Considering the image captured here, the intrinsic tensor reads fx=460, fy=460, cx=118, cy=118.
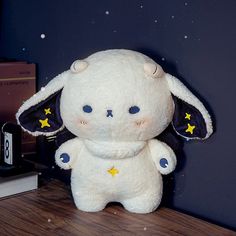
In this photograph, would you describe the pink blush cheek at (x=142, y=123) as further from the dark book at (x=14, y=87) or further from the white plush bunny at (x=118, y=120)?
the dark book at (x=14, y=87)

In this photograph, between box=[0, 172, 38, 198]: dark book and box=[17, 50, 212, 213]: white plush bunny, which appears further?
box=[0, 172, 38, 198]: dark book

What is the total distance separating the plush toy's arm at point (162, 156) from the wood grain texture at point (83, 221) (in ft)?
0.39

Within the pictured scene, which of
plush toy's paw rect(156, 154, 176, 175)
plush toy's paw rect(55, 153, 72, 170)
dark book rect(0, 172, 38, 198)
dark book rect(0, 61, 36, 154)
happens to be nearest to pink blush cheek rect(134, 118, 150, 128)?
plush toy's paw rect(156, 154, 176, 175)

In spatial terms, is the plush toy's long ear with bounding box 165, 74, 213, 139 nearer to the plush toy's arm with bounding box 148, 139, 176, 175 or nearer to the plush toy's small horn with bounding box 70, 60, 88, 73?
the plush toy's arm with bounding box 148, 139, 176, 175

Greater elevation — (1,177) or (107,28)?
(107,28)

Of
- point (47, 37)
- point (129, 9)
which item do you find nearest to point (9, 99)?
point (47, 37)

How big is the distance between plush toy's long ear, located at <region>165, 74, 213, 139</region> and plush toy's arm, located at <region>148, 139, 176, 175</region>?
5cm

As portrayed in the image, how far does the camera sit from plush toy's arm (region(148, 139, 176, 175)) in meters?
1.04

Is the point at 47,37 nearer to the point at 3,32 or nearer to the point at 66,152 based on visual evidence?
the point at 3,32

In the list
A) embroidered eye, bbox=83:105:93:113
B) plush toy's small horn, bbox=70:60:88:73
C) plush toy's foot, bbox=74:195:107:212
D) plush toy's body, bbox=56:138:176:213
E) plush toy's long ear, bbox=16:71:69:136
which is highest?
plush toy's small horn, bbox=70:60:88:73

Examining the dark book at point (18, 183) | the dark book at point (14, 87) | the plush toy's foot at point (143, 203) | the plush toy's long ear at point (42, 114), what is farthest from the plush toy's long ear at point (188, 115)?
the dark book at point (14, 87)

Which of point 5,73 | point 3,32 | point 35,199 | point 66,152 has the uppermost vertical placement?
point 3,32

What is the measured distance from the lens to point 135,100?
948mm

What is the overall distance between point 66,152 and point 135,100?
24cm
